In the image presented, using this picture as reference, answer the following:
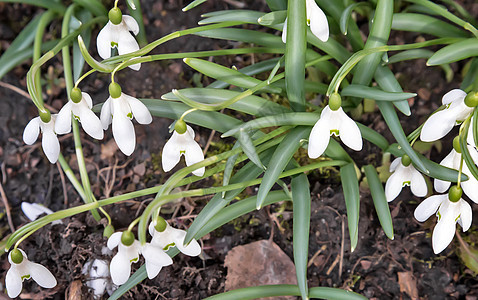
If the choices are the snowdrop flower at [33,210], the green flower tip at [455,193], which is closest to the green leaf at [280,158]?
the green flower tip at [455,193]

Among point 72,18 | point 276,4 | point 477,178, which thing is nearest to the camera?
point 477,178

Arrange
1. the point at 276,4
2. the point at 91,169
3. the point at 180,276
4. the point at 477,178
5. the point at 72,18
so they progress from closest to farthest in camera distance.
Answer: the point at 477,178 < the point at 276,4 < the point at 180,276 < the point at 72,18 < the point at 91,169

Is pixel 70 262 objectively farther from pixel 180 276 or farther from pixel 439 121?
pixel 439 121

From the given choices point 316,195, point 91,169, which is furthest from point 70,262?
point 316,195

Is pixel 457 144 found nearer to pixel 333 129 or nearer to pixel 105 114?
pixel 333 129

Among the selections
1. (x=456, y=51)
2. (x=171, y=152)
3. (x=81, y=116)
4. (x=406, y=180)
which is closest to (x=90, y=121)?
(x=81, y=116)
